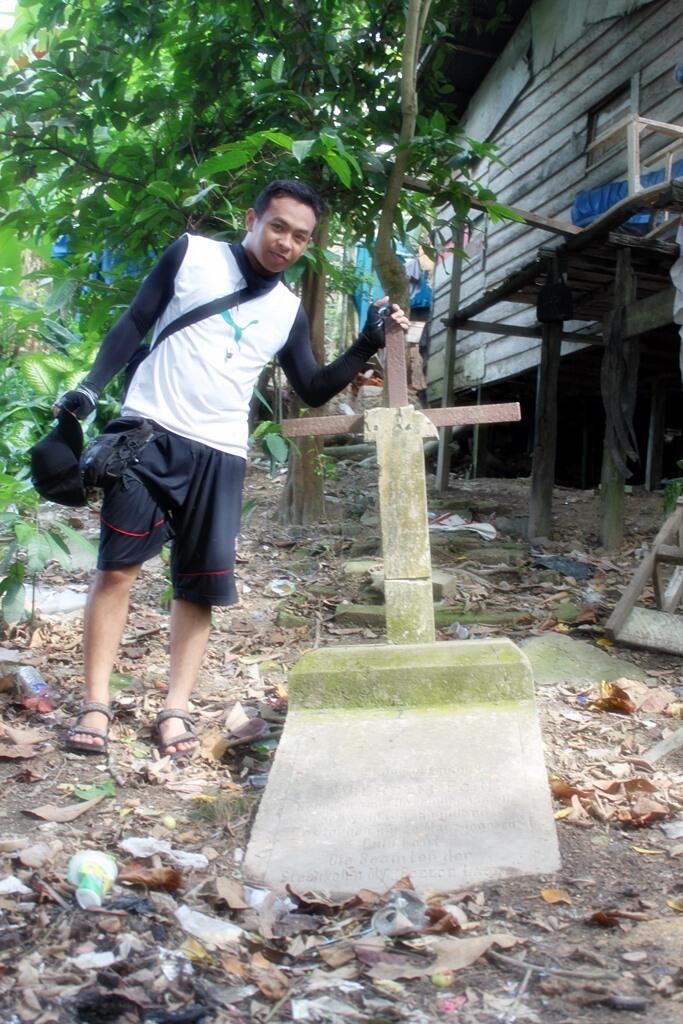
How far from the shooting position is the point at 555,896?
7.60ft

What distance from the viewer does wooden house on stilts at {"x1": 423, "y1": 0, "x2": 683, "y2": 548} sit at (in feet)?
23.7

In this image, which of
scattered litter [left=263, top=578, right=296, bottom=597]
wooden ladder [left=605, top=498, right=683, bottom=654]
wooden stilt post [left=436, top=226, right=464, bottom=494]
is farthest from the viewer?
wooden stilt post [left=436, top=226, right=464, bottom=494]

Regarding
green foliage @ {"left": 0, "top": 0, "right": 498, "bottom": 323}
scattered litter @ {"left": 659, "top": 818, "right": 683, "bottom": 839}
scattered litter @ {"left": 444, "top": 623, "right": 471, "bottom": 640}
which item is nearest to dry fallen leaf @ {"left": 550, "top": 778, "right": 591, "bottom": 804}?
scattered litter @ {"left": 659, "top": 818, "right": 683, "bottom": 839}

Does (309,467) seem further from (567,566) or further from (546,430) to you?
(546,430)

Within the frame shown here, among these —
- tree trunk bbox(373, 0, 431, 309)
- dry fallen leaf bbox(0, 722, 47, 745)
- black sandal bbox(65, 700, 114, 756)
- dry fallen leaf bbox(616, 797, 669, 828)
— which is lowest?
dry fallen leaf bbox(616, 797, 669, 828)

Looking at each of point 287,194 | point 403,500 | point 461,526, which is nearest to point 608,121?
point 461,526

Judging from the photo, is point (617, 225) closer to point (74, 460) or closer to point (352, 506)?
point (352, 506)

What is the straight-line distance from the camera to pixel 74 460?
2928mm

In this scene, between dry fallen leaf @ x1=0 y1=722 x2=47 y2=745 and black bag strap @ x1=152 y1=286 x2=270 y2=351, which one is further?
dry fallen leaf @ x1=0 y1=722 x2=47 y2=745

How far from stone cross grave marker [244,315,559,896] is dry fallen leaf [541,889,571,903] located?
0.26 feet

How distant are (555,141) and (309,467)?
17.9 ft

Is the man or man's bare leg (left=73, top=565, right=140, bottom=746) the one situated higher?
the man

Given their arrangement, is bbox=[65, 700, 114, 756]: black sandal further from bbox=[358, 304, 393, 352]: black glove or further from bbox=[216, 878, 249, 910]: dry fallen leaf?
bbox=[358, 304, 393, 352]: black glove

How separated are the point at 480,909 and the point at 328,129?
10.4 ft
